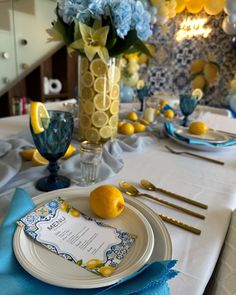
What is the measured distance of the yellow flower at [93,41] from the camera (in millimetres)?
779

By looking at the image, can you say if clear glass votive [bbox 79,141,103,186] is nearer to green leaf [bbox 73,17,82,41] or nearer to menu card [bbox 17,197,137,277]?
menu card [bbox 17,197,137,277]

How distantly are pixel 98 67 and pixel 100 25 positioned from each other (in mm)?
126

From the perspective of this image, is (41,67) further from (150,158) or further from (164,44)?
(150,158)

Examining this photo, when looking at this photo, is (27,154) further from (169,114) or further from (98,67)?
(169,114)

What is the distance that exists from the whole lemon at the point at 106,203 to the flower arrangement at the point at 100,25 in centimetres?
47

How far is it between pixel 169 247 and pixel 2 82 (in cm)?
259

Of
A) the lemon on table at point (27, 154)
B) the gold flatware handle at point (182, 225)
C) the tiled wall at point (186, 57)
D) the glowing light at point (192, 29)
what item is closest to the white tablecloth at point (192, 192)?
the gold flatware handle at point (182, 225)

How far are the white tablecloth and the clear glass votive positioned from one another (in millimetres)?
52

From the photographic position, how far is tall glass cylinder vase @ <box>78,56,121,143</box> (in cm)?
86

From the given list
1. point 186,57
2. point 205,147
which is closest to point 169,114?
point 205,147

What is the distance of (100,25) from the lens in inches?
31.6

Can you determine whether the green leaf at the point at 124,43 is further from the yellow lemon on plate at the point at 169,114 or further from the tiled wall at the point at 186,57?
the tiled wall at the point at 186,57

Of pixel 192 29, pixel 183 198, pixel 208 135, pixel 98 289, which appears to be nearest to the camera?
pixel 98 289

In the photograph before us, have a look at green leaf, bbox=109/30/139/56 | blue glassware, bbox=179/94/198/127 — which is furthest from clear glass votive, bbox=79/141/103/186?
blue glassware, bbox=179/94/198/127
